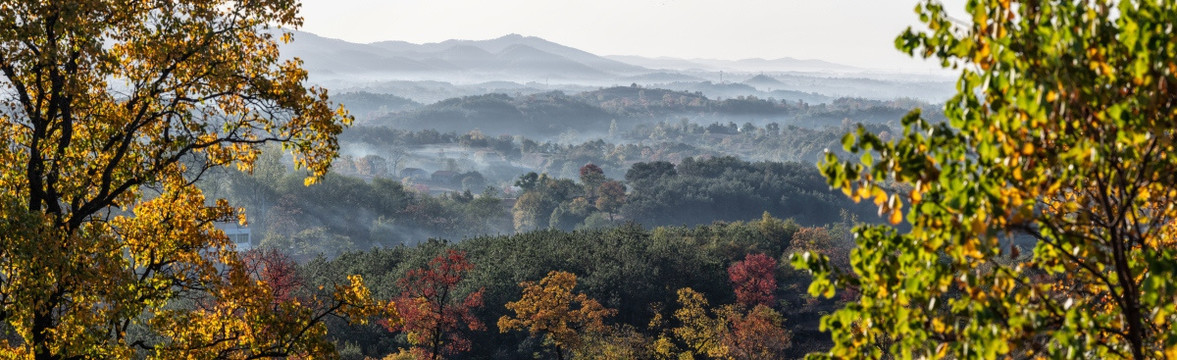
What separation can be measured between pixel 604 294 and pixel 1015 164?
124ft

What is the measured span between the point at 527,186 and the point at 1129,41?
106643mm

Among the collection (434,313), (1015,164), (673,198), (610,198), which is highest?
(1015,164)

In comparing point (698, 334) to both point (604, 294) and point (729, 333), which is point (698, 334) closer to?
point (729, 333)

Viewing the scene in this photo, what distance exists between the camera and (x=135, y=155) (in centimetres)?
1070

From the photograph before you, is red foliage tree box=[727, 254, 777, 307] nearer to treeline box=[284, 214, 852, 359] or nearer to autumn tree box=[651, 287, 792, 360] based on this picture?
treeline box=[284, 214, 852, 359]

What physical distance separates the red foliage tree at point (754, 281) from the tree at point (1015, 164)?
37.4m

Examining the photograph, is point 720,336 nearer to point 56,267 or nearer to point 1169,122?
point 56,267

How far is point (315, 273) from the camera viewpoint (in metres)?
47.7

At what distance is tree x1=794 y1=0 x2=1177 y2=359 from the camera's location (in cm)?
426

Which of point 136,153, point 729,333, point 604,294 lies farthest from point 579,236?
point 136,153

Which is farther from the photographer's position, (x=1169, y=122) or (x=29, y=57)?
(x=29, y=57)

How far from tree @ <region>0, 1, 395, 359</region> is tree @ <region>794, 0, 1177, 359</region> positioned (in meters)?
7.17

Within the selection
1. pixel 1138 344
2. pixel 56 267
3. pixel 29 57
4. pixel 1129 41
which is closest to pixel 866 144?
pixel 1129 41

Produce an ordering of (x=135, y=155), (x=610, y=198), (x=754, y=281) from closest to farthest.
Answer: (x=135, y=155) < (x=754, y=281) < (x=610, y=198)
